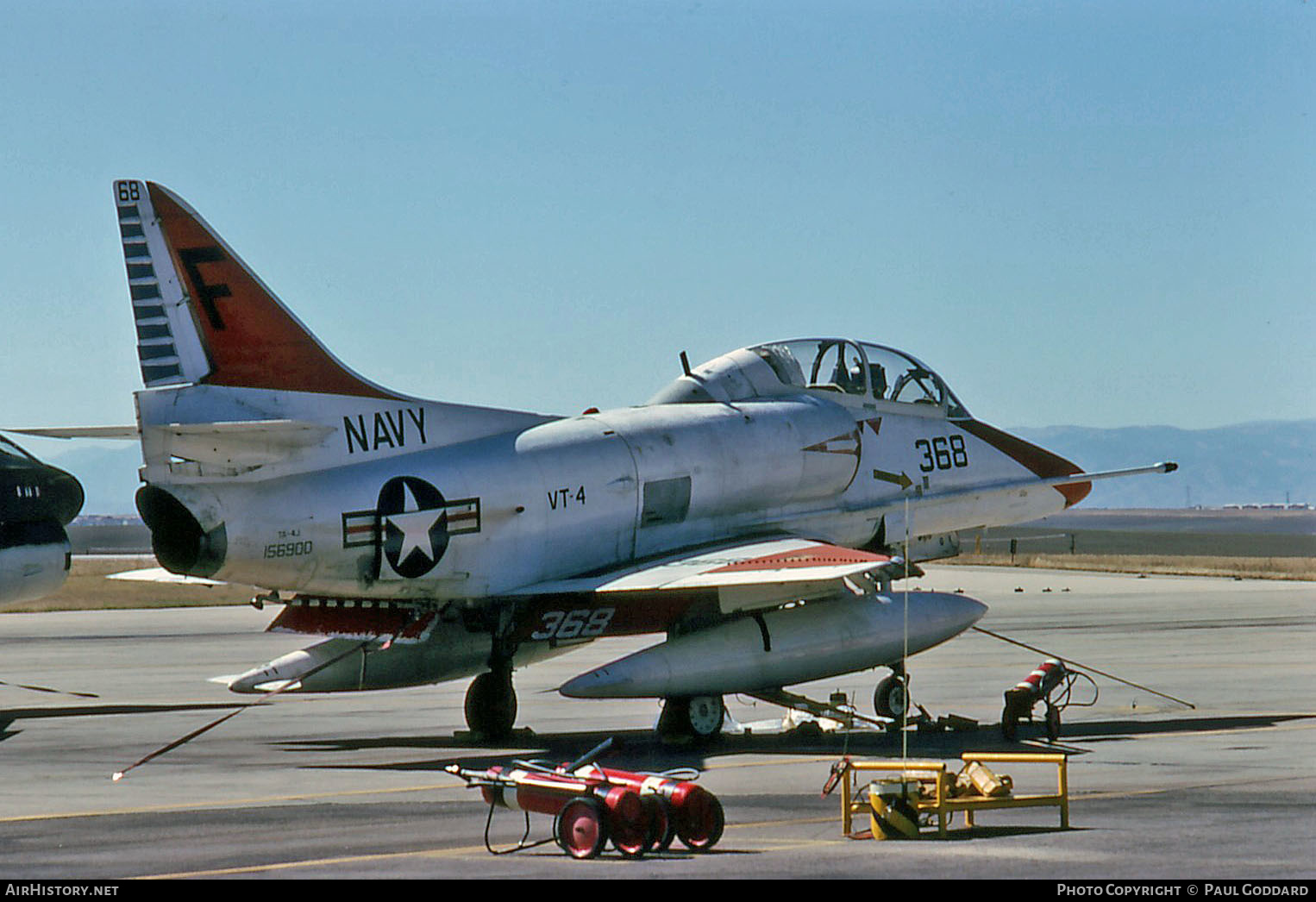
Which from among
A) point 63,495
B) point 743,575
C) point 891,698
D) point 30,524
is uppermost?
point 63,495

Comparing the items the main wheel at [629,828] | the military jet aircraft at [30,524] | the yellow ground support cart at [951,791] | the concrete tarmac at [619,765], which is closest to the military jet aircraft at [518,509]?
the concrete tarmac at [619,765]

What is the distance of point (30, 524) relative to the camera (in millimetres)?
21297

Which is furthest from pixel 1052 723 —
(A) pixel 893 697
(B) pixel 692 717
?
(B) pixel 692 717

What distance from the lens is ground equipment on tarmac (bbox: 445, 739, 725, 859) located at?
10.8 meters

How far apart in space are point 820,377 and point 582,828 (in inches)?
443

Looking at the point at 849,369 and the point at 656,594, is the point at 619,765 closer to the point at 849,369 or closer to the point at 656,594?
the point at 656,594

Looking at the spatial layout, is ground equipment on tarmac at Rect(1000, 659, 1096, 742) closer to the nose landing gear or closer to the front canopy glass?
the nose landing gear

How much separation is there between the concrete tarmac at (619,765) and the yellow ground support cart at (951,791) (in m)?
0.18

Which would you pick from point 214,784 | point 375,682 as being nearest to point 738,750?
point 375,682

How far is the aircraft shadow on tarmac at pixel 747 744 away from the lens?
16.8 metres

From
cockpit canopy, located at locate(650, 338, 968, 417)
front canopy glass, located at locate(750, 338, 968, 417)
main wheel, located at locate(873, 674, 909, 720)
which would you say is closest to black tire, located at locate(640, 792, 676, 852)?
main wheel, located at locate(873, 674, 909, 720)

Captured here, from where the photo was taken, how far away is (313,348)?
17234 millimetres

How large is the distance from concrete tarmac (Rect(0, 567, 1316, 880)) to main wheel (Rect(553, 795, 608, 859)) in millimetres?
102

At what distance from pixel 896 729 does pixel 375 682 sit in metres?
5.47
